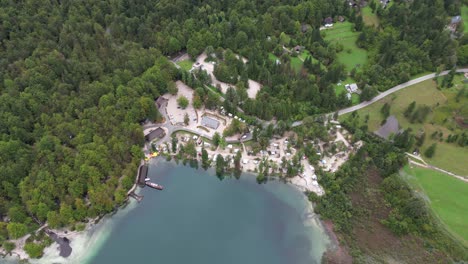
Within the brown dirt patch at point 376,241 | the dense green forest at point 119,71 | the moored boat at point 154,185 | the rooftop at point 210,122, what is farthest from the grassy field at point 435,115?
the moored boat at point 154,185

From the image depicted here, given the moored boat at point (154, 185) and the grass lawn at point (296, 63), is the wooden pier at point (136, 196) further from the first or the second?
A: the grass lawn at point (296, 63)

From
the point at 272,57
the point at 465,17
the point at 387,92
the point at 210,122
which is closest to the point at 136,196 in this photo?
the point at 210,122

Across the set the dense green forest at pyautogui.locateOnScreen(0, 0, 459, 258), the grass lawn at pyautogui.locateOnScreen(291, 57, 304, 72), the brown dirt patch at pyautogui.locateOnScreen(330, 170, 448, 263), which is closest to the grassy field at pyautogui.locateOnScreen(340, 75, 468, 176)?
the dense green forest at pyautogui.locateOnScreen(0, 0, 459, 258)

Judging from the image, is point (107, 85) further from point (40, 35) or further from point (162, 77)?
point (40, 35)

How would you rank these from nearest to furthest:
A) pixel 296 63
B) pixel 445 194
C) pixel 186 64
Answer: pixel 445 194
pixel 186 64
pixel 296 63

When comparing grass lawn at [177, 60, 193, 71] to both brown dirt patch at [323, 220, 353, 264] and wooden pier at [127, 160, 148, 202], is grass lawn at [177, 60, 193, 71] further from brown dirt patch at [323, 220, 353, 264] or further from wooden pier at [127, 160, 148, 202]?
brown dirt patch at [323, 220, 353, 264]

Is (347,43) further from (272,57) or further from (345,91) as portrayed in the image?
(345,91)

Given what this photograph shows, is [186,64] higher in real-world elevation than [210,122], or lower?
higher
